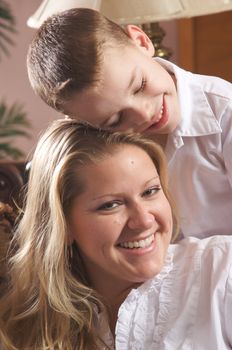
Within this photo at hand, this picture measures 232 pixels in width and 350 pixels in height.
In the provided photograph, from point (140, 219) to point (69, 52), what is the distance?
31 cm

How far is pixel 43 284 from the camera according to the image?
1297 millimetres

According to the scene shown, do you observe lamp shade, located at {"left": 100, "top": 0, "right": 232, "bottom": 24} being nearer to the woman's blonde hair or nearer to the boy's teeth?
the woman's blonde hair

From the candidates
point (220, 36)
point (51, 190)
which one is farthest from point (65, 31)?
point (220, 36)

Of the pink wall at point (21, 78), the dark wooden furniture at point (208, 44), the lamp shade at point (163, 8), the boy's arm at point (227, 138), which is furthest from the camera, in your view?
the pink wall at point (21, 78)

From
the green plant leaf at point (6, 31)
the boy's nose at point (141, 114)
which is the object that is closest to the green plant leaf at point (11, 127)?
the green plant leaf at point (6, 31)

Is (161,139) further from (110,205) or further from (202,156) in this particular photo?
(110,205)

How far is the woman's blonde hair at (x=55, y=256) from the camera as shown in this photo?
124cm

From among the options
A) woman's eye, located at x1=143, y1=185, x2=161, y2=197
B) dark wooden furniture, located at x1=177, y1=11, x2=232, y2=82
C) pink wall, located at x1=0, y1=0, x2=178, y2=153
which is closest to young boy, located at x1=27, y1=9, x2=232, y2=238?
woman's eye, located at x1=143, y1=185, x2=161, y2=197

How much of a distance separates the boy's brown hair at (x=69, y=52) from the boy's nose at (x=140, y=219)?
0.74ft

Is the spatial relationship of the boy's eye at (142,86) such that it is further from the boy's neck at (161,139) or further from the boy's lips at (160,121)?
the boy's neck at (161,139)

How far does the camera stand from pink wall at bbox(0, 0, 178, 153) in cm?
301

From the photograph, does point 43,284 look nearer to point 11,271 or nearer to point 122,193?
point 11,271

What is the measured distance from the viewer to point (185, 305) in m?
1.20

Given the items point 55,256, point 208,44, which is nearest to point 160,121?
point 55,256
